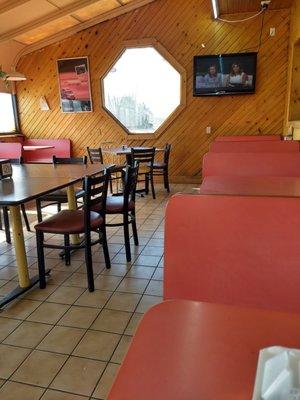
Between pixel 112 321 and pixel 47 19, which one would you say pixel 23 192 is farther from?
pixel 47 19

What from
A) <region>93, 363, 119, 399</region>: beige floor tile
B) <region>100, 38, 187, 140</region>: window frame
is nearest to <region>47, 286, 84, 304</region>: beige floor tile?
<region>93, 363, 119, 399</region>: beige floor tile

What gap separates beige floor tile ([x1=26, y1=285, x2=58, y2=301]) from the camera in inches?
93.5

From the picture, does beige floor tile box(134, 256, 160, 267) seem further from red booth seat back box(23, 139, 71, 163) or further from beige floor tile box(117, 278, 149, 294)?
red booth seat back box(23, 139, 71, 163)

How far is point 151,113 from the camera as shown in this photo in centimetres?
647

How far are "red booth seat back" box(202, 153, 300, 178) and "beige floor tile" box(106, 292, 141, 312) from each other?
1.06 meters

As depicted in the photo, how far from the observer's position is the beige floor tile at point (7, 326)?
1.96 m

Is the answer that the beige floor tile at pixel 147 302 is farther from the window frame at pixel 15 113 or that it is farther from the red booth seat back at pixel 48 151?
the window frame at pixel 15 113

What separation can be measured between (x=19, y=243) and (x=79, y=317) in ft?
2.47

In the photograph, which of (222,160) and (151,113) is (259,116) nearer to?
(151,113)

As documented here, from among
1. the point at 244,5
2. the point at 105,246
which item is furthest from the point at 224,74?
the point at 105,246

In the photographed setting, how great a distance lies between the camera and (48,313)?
2166mm

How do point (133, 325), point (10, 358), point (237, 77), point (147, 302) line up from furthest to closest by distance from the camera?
1. point (237, 77)
2. point (147, 302)
3. point (133, 325)
4. point (10, 358)

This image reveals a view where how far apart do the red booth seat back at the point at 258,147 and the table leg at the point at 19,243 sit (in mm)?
1891

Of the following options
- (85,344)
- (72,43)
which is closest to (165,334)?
(85,344)
